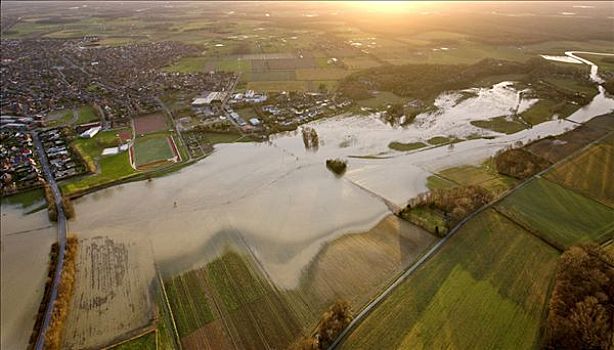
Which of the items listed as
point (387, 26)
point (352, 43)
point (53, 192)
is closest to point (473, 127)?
point (53, 192)

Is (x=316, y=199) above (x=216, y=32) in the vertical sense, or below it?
below

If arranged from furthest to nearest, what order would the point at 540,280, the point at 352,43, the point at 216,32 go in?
1. the point at 216,32
2. the point at 352,43
3. the point at 540,280

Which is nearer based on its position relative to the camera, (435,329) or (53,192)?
(435,329)

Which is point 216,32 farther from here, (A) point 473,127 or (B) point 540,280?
(B) point 540,280

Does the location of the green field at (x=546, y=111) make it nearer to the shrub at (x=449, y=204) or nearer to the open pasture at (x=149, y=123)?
the shrub at (x=449, y=204)

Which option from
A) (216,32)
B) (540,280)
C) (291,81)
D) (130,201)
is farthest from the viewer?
(216,32)

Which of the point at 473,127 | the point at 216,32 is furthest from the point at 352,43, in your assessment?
the point at 473,127

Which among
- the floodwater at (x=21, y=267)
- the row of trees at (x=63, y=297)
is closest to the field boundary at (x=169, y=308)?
the row of trees at (x=63, y=297)
